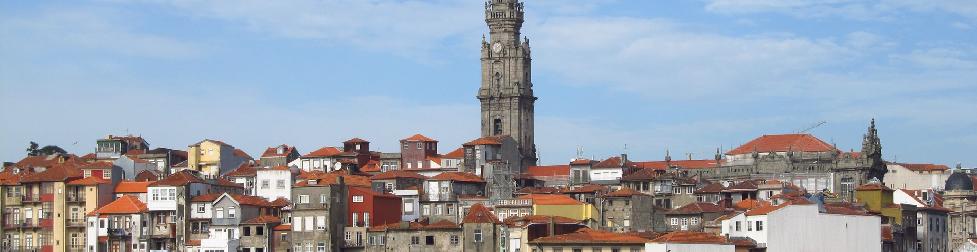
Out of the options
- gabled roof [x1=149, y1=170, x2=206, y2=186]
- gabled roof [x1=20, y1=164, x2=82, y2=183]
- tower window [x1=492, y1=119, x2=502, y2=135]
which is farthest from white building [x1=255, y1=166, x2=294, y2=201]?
tower window [x1=492, y1=119, x2=502, y2=135]

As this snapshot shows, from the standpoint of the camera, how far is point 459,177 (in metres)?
148

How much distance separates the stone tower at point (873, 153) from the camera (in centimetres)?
16275

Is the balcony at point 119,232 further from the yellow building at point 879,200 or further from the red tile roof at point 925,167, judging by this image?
the red tile roof at point 925,167

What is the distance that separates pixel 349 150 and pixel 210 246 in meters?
37.0

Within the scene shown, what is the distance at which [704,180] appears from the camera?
535ft

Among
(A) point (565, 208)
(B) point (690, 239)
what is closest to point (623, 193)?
(A) point (565, 208)

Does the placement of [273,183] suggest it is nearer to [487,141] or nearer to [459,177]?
[459,177]

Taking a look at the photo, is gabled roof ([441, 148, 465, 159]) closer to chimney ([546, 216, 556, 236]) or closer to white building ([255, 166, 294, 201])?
white building ([255, 166, 294, 201])

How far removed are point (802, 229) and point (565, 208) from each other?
60.7 ft

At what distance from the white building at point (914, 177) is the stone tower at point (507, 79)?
3107 cm

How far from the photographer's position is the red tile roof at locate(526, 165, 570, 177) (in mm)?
171500

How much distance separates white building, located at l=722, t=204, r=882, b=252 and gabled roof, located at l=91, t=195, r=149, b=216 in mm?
38690

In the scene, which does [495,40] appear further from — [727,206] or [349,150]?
[727,206]

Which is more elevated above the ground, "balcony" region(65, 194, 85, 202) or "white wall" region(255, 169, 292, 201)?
"white wall" region(255, 169, 292, 201)
